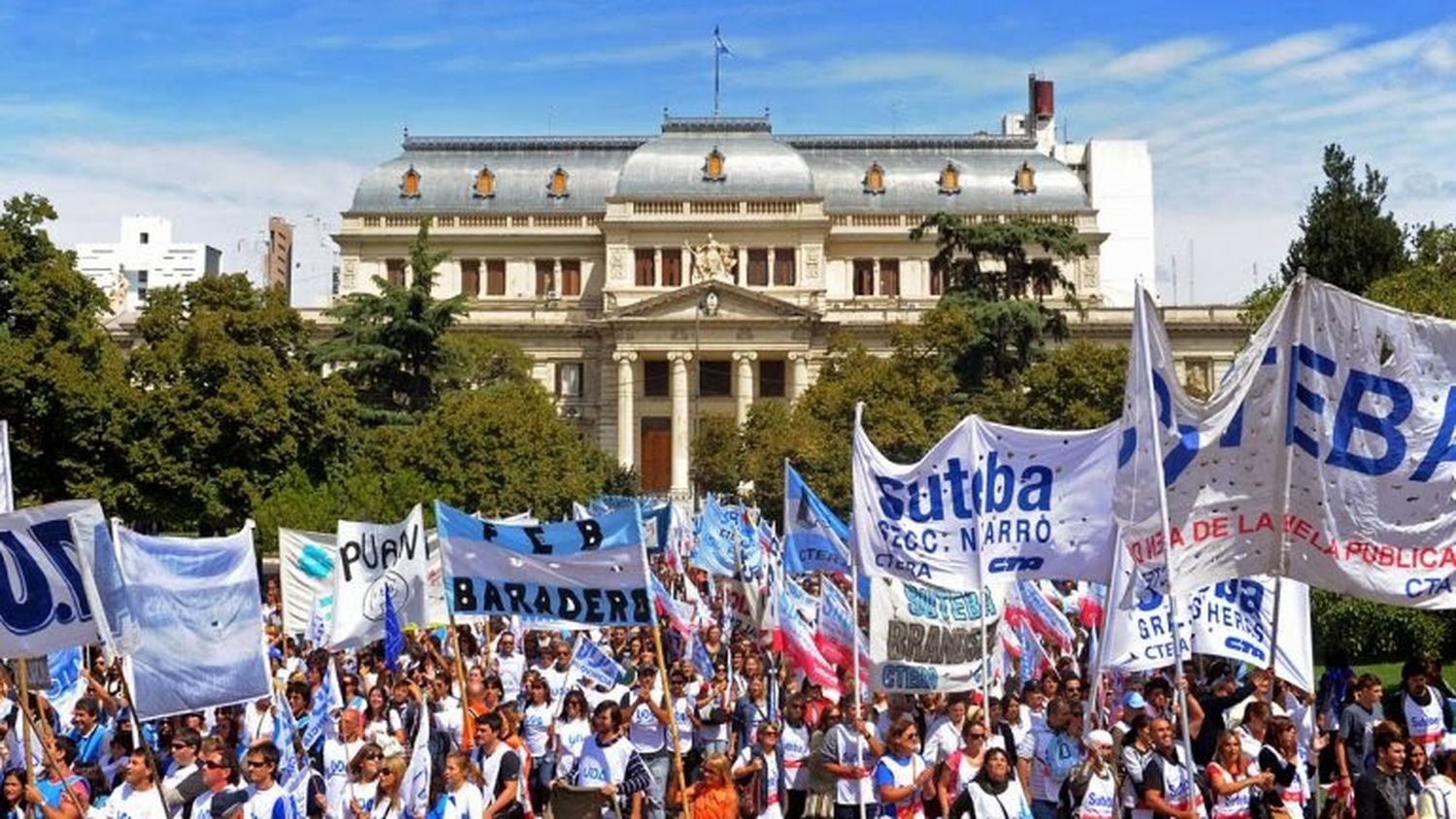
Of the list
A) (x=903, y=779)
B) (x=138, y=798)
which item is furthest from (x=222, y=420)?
(x=903, y=779)

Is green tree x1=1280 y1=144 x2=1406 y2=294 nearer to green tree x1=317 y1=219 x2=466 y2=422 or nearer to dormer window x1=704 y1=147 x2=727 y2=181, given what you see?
green tree x1=317 y1=219 x2=466 y2=422

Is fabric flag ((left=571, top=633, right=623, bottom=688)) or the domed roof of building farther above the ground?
the domed roof of building

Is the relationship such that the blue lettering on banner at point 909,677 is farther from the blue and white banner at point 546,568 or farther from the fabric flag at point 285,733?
the fabric flag at point 285,733

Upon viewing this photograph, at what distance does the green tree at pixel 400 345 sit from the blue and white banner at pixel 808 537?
3882 centimetres

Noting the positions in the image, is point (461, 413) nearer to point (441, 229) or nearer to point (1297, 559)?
point (441, 229)

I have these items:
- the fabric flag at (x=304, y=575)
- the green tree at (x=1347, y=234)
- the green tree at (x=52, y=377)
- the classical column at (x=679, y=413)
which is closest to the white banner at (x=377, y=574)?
the fabric flag at (x=304, y=575)

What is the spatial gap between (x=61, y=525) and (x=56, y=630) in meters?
0.55

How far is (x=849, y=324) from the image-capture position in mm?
78688

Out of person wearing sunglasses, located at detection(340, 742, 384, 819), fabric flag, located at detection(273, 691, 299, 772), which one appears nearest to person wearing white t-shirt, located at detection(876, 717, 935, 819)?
person wearing sunglasses, located at detection(340, 742, 384, 819)

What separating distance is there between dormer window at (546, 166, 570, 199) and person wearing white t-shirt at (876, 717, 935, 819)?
247 feet

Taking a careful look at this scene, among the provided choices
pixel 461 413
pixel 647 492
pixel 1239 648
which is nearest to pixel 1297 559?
pixel 1239 648

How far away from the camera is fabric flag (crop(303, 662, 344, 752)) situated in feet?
44.9

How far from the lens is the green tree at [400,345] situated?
186 feet

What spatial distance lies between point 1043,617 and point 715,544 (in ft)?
23.9
